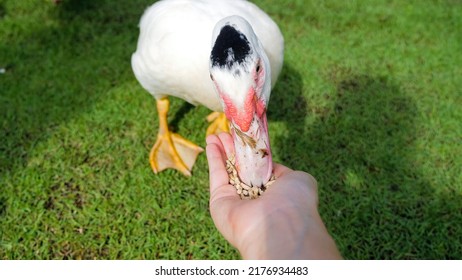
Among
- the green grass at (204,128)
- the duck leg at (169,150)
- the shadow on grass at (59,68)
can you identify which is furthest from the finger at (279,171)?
the shadow on grass at (59,68)

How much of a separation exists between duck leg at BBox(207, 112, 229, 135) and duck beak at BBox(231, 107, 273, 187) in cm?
149

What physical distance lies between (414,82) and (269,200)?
116 inches

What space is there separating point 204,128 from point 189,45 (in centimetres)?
123

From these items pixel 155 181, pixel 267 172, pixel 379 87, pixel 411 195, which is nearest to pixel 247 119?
pixel 267 172

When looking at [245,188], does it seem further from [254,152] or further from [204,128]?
[204,128]

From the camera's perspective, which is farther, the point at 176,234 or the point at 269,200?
the point at 176,234

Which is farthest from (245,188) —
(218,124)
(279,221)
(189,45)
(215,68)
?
(218,124)

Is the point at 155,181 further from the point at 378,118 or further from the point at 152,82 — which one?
the point at 378,118

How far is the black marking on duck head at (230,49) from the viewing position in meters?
1.88

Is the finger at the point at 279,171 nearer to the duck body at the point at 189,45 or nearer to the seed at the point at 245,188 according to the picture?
the seed at the point at 245,188

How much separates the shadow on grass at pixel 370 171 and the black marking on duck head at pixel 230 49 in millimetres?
1603

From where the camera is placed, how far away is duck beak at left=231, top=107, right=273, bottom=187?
190 centimetres

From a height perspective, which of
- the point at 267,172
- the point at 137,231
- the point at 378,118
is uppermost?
the point at 267,172

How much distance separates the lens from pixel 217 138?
2482 millimetres
